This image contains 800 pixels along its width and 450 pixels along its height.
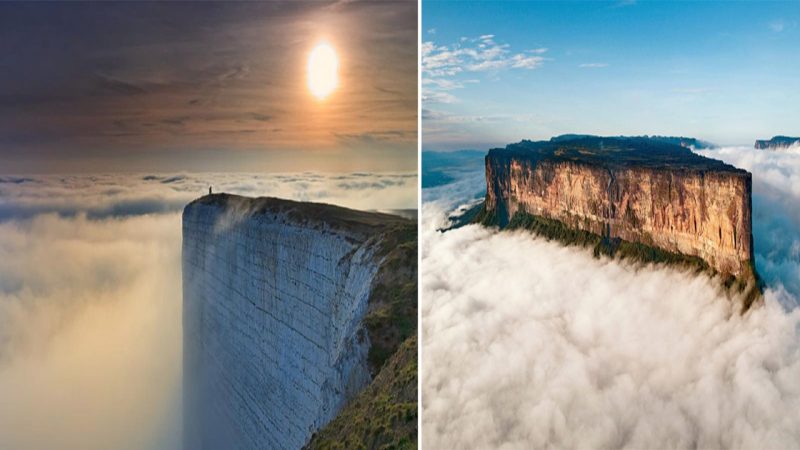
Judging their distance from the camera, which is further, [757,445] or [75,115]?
[75,115]

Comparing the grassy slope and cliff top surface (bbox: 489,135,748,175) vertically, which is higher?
cliff top surface (bbox: 489,135,748,175)

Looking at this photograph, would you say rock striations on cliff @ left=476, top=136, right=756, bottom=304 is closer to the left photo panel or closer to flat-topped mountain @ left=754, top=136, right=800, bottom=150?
flat-topped mountain @ left=754, top=136, right=800, bottom=150

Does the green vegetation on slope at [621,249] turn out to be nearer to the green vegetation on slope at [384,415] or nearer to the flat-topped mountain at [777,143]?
the flat-topped mountain at [777,143]

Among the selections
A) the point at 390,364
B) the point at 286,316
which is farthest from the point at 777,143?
the point at 286,316

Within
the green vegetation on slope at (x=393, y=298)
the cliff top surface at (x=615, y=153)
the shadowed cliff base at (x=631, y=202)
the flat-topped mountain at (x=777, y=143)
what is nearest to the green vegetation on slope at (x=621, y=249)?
the shadowed cliff base at (x=631, y=202)

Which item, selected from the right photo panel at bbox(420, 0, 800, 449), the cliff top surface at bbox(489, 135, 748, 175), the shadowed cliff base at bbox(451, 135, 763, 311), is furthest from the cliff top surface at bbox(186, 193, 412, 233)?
the cliff top surface at bbox(489, 135, 748, 175)

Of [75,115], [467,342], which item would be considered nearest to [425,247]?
[467,342]

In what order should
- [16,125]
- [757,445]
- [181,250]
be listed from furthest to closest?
[181,250], [16,125], [757,445]

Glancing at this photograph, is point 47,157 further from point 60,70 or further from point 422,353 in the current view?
point 422,353
